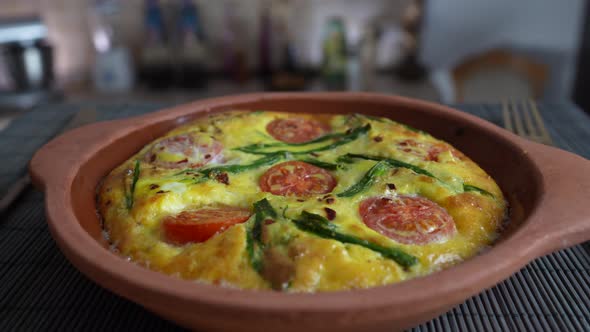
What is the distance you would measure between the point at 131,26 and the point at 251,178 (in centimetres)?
323

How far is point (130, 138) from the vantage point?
1.52 m

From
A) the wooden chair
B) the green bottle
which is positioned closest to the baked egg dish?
the green bottle

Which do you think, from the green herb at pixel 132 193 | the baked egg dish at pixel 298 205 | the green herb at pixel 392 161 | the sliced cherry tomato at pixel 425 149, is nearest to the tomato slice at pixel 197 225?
the baked egg dish at pixel 298 205

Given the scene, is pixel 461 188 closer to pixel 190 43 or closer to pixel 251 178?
pixel 251 178

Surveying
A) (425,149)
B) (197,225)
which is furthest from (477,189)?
(197,225)

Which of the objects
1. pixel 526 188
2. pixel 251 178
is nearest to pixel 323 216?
pixel 251 178

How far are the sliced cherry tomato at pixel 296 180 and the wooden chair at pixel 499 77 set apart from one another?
285 cm

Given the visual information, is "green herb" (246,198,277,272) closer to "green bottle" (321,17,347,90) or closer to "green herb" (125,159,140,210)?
"green herb" (125,159,140,210)

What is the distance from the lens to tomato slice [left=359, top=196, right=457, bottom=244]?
1.06 meters

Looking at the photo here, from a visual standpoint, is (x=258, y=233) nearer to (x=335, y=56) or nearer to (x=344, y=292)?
(x=344, y=292)

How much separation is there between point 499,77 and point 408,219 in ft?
10.7

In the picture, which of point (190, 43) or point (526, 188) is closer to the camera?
point (526, 188)

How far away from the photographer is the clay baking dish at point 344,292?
790 millimetres

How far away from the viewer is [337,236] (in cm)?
103
